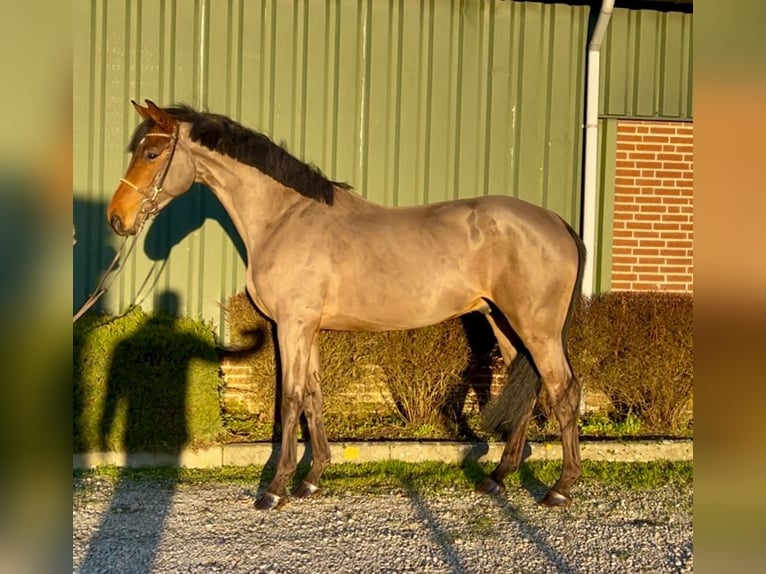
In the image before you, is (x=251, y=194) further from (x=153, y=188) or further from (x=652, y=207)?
(x=652, y=207)

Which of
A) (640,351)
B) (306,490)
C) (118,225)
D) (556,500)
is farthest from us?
(640,351)

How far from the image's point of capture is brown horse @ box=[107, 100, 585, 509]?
495 cm

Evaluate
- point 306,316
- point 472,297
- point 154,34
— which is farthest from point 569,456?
point 154,34

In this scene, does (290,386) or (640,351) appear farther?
(640,351)

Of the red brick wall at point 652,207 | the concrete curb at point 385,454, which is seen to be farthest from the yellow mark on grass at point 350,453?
the red brick wall at point 652,207

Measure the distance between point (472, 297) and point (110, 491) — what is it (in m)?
2.67

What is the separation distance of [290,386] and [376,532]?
1073 mm

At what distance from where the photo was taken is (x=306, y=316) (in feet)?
16.2

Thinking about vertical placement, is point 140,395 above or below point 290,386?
below

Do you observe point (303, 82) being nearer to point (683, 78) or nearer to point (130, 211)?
point (130, 211)

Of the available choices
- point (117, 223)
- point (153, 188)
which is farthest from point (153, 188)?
point (117, 223)

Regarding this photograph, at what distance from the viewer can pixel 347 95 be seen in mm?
7477

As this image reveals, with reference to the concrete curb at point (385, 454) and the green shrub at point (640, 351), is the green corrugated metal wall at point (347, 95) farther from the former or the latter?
the concrete curb at point (385, 454)

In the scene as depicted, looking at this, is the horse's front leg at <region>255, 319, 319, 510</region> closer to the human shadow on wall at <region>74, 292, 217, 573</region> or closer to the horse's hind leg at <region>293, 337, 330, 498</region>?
the horse's hind leg at <region>293, 337, 330, 498</region>
